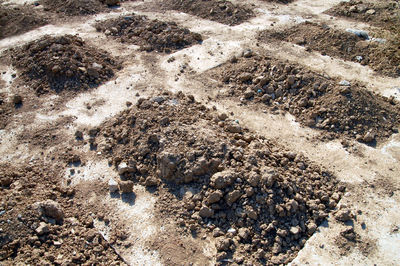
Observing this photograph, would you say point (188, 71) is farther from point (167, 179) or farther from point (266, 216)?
point (266, 216)

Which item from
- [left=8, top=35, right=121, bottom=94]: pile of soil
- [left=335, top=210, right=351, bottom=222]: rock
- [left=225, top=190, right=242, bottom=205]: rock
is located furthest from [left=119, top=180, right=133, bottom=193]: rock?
[left=8, top=35, right=121, bottom=94]: pile of soil

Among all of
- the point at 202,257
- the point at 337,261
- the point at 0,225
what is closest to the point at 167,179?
the point at 202,257

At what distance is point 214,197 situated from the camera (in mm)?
5559

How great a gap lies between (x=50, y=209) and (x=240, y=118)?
454cm

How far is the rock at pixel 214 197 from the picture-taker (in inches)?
218

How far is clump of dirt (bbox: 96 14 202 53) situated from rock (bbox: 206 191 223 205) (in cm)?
652

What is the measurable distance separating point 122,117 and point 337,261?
17.1 feet

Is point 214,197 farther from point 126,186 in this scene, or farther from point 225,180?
point 126,186

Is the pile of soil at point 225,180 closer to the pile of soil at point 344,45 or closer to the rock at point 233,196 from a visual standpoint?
the rock at point 233,196

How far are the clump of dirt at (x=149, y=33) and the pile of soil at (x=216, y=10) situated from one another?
1.80 m

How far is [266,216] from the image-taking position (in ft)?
17.8

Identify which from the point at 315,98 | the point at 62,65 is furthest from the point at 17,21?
the point at 315,98

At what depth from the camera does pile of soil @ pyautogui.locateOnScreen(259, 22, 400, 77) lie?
954 cm

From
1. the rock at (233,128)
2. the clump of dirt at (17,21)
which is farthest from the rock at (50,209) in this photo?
the clump of dirt at (17,21)
